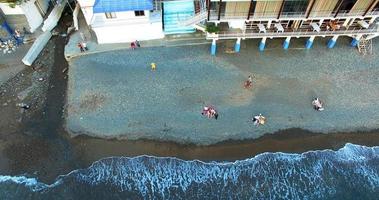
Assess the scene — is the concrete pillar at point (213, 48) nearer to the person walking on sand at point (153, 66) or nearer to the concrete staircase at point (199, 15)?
the concrete staircase at point (199, 15)

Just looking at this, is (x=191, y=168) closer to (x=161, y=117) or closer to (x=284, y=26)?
(x=161, y=117)

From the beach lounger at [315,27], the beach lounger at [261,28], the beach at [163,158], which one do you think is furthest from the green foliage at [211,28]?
the beach lounger at [315,27]

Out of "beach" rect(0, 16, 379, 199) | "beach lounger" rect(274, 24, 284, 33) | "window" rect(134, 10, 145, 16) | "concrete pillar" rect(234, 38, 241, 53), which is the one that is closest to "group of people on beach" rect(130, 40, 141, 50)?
"window" rect(134, 10, 145, 16)

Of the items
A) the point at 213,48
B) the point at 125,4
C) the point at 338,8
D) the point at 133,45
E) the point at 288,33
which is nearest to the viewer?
the point at 338,8

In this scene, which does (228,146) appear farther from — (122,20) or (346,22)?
(346,22)

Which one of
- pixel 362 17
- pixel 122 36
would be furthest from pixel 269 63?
pixel 122 36

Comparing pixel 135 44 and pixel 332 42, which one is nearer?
pixel 332 42

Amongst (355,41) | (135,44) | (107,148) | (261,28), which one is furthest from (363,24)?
(107,148)

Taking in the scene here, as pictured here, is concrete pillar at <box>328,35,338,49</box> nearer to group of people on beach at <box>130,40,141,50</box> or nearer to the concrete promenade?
the concrete promenade
